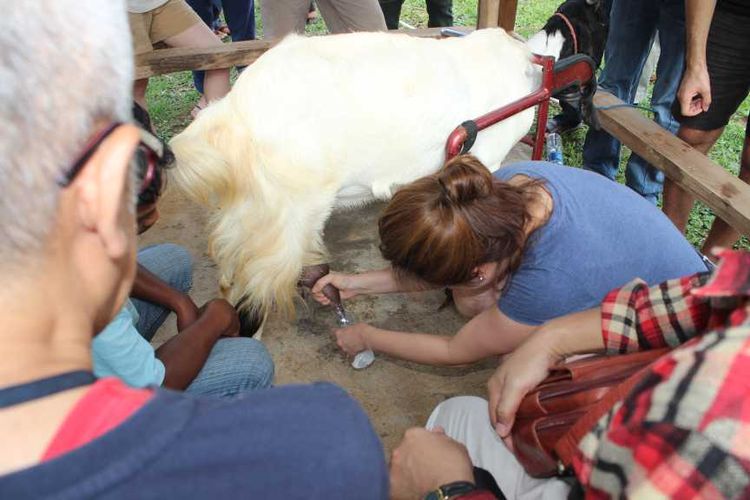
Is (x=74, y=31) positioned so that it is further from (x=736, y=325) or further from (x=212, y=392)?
(x=212, y=392)

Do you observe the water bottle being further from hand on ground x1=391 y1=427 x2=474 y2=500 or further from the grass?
hand on ground x1=391 y1=427 x2=474 y2=500

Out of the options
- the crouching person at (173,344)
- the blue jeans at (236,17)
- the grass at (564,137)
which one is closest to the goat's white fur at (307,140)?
the crouching person at (173,344)

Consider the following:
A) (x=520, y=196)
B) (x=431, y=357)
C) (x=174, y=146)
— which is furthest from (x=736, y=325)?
(x=174, y=146)

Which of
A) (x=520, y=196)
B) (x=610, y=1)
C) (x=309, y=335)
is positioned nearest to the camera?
(x=520, y=196)

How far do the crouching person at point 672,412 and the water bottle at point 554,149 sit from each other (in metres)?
2.21

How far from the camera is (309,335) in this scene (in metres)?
2.26

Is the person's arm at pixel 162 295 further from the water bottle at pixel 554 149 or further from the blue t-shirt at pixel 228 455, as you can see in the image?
the water bottle at pixel 554 149

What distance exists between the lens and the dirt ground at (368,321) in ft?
6.56

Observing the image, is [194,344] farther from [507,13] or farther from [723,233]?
[507,13]

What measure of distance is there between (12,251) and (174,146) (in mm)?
1342

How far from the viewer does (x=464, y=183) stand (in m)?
1.34

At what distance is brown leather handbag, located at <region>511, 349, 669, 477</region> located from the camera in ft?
2.99

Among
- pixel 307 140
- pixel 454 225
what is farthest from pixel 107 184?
pixel 307 140

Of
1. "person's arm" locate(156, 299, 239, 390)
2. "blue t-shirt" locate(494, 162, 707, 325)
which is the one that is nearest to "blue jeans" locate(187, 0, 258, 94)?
"person's arm" locate(156, 299, 239, 390)
